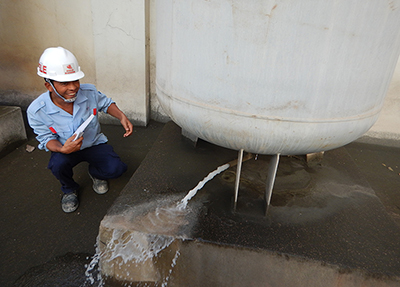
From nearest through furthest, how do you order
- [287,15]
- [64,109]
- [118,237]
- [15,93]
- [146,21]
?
[287,15] → [118,237] → [64,109] → [146,21] → [15,93]

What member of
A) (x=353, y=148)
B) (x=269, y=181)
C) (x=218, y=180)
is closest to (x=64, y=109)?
(x=218, y=180)

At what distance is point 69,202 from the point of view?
1.88m

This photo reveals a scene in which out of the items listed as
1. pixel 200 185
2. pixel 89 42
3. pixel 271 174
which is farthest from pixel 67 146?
pixel 89 42

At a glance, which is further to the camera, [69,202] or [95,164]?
[95,164]

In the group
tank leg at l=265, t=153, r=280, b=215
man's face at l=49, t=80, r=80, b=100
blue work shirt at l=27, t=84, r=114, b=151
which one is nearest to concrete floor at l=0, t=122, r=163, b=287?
blue work shirt at l=27, t=84, r=114, b=151

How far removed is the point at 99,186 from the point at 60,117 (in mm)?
593

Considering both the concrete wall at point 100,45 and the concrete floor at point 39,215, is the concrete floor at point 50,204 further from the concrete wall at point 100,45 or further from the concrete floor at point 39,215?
the concrete wall at point 100,45

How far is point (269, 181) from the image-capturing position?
1.49 metres

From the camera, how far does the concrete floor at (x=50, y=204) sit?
156 centimetres

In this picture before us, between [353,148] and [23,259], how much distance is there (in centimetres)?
306

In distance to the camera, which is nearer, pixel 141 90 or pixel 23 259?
pixel 23 259

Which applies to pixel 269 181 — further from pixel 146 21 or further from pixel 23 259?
pixel 146 21

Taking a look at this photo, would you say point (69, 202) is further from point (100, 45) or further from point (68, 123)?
point (100, 45)

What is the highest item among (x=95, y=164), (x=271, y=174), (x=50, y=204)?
(x=271, y=174)
